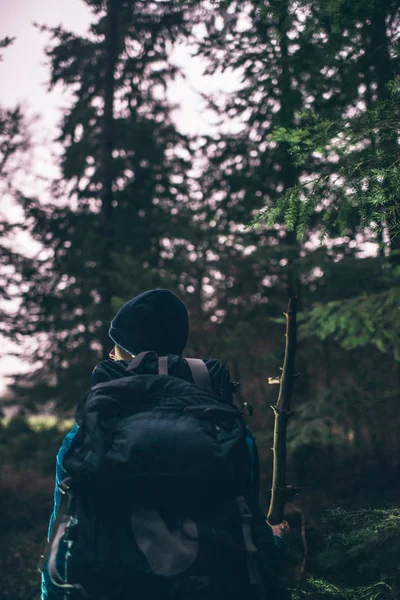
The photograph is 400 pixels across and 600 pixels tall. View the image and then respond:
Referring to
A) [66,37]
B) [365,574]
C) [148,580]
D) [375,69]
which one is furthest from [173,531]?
[66,37]

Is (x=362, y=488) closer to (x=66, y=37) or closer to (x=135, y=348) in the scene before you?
(x=135, y=348)

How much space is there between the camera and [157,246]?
1262cm

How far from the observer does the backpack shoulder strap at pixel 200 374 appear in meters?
2.16

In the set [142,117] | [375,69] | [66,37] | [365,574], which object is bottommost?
[365,574]

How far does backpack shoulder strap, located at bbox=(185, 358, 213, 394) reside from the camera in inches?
85.2

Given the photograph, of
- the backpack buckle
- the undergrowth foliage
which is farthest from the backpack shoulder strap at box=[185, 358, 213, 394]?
the undergrowth foliage

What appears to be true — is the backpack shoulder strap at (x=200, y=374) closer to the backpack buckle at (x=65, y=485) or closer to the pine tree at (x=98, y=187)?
the backpack buckle at (x=65, y=485)

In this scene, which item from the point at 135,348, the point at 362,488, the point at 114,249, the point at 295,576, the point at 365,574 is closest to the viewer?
the point at 135,348

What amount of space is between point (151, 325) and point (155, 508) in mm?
835

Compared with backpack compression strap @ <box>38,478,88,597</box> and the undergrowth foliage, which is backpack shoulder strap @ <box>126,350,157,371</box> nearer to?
backpack compression strap @ <box>38,478,88,597</box>

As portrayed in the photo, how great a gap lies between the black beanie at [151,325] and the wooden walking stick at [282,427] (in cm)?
70

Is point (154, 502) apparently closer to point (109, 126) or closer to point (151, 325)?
point (151, 325)

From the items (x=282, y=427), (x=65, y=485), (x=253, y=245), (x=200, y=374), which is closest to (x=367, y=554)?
(x=282, y=427)

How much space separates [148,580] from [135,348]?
970 mm
